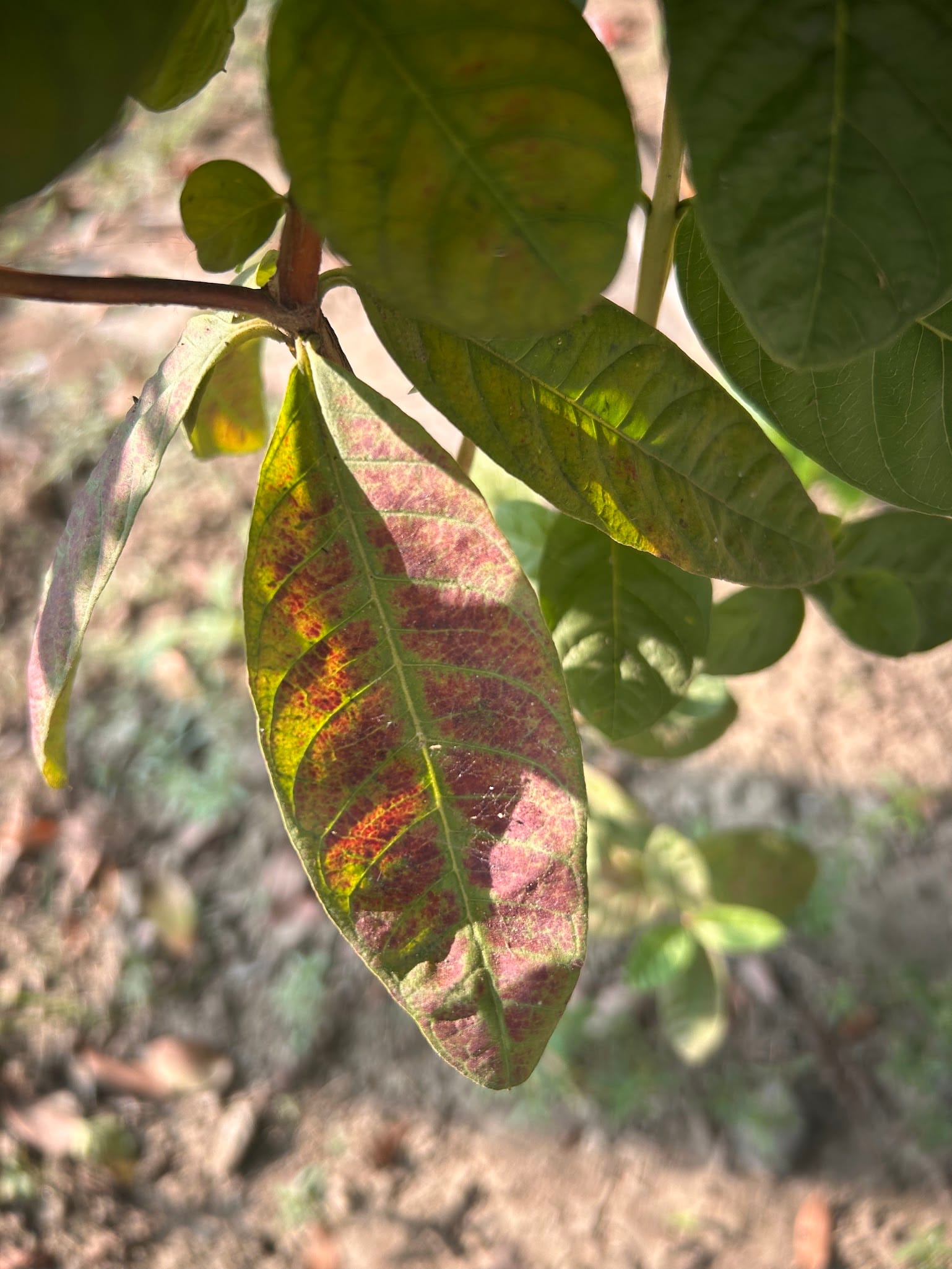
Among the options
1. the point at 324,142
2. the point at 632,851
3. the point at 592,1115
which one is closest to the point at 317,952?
the point at 592,1115

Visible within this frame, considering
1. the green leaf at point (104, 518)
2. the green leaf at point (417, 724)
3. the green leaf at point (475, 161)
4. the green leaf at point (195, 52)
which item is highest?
the green leaf at point (195, 52)

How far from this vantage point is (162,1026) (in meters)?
1.86

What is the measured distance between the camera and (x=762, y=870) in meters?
1.43

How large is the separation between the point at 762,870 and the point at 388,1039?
0.76 meters

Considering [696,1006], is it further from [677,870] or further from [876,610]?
[876,610]

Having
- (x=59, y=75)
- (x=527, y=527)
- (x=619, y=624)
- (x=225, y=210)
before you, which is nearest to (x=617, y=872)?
(x=527, y=527)

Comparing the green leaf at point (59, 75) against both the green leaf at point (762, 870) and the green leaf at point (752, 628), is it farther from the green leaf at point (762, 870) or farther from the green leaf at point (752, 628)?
the green leaf at point (762, 870)

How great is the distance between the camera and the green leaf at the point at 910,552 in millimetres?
945

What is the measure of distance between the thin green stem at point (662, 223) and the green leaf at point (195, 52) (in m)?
0.26

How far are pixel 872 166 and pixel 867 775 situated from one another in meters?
1.79

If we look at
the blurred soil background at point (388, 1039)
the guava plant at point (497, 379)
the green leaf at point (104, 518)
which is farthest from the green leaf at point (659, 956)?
the green leaf at point (104, 518)

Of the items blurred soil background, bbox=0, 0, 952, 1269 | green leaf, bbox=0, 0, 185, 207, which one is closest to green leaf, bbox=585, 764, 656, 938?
blurred soil background, bbox=0, 0, 952, 1269

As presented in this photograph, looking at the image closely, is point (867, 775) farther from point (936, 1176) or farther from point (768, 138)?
point (768, 138)

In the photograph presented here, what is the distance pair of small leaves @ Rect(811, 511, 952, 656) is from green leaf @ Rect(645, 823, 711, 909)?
590mm
